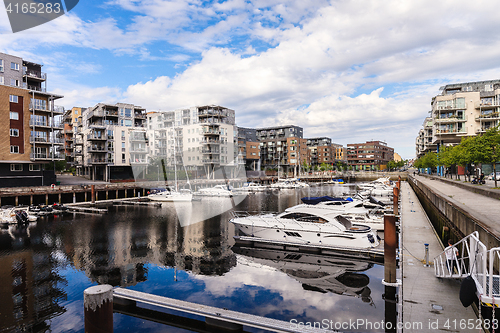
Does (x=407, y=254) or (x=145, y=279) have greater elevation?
(x=407, y=254)

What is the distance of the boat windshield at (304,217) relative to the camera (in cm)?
2118

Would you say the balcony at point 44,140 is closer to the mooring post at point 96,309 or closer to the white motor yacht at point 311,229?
the white motor yacht at point 311,229

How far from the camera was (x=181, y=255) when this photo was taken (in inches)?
804

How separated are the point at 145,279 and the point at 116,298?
12.0ft

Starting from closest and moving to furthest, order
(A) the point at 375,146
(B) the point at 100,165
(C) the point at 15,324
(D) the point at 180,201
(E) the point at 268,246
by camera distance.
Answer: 1. (C) the point at 15,324
2. (E) the point at 268,246
3. (D) the point at 180,201
4. (B) the point at 100,165
5. (A) the point at 375,146

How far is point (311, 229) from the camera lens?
67.9 ft

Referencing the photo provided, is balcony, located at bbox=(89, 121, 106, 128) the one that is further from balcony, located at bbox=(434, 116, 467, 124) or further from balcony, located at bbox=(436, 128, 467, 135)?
balcony, located at bbox=(436, 128, 467, 135)

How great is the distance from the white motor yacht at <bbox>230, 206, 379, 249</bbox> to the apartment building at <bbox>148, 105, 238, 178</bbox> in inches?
2501

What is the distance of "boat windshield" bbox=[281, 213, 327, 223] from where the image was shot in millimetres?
21177

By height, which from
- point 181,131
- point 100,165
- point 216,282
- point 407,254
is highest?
point 181,131

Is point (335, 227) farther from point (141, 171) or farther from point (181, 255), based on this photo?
A: point (141, 171)

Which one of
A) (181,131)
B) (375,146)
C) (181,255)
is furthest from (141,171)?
(375,146)

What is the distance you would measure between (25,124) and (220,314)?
5701 cm

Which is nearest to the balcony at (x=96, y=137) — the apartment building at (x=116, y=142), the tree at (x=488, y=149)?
the apartment building at (x=116, y=142)
